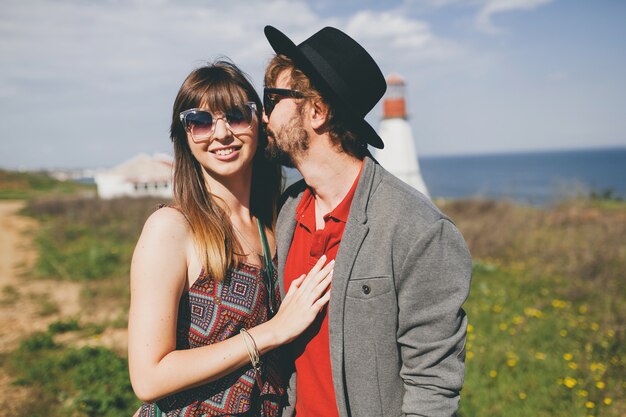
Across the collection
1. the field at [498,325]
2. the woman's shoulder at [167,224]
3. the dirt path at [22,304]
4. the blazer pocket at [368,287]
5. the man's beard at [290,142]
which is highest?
the man's beard at [290,142]

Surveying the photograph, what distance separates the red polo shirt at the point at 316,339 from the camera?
1929 mm

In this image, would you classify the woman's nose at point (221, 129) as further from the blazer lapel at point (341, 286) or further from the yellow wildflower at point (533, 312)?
the yellow wildflower at point (533, 312)

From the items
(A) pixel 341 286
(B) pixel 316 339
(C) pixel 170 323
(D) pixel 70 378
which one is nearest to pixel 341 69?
(A) pixel 341 286

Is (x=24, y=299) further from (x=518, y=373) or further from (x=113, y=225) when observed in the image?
(x=518, y=373)

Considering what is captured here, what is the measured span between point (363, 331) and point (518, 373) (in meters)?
3.87

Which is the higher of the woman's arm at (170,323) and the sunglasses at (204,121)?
the sunglasses at (204,121)

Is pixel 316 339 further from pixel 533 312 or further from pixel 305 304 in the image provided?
pixel 533 312

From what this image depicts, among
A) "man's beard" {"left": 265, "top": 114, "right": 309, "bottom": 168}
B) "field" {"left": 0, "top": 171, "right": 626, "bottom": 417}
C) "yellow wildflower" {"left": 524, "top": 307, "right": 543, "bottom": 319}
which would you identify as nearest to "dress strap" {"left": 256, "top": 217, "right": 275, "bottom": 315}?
"man's beard" {"left": 265, "top": 114, "right": 309, "bottom": 168}

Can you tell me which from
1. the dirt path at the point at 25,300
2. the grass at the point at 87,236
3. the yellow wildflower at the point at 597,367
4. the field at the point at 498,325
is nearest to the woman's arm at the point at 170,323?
the field at the point at 498,325

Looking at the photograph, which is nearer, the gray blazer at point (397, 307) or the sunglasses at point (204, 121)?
the gray blazer at point (397, 307)

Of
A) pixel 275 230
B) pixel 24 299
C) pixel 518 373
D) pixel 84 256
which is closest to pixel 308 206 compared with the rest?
pixel 275 230

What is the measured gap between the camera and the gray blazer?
64.3 inches

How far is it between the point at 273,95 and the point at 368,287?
1.05m

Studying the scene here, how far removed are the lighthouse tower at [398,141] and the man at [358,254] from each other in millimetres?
11028
